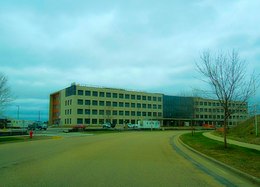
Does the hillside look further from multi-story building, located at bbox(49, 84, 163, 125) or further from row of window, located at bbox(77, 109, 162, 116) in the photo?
row of window, located at bbox(77, 109, 162, 116)

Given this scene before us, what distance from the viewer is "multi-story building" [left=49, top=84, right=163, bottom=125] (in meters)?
122

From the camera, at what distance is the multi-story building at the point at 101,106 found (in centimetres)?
12206

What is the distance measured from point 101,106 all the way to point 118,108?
293 inches

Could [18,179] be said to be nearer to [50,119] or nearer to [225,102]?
[225,102]

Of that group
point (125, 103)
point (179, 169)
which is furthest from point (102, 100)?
point (179, 169)

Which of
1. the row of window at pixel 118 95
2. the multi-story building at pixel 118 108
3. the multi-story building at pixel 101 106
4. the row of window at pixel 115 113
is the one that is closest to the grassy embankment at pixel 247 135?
the multi-story building at pixel 118 108

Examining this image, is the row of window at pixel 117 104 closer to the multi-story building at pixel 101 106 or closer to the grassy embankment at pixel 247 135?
the multi-story building at pixel 101 106

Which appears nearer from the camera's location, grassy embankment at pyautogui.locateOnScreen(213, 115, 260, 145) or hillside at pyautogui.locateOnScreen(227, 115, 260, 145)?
grassy embankment at pyautogui.locateOnScreen(213, 115, 260, 145)

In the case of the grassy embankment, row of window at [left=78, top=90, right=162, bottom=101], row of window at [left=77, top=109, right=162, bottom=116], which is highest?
row of window at [left=78, top=90, right=162, bottom=101]

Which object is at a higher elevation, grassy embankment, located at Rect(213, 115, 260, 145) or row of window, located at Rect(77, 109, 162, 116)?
row of window, located at Rect(77, 109, 162, 116)

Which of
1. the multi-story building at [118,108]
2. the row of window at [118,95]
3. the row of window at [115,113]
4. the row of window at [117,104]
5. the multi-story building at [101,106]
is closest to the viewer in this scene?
the multi-story building at [101,106]

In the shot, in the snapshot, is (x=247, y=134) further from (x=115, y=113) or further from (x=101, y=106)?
(x=115, y=113)

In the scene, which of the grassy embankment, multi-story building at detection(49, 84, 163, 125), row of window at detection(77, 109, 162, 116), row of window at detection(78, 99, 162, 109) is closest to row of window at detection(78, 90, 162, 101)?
multi-story building at detection(49, 84, 163, 125)

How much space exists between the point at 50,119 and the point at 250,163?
139605 millimetres
